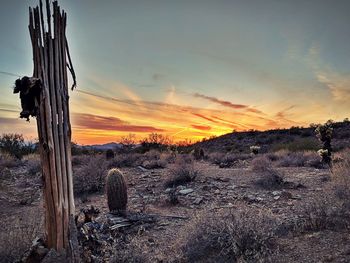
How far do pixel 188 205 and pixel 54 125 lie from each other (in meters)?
6.59

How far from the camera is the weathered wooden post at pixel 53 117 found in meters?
4.10

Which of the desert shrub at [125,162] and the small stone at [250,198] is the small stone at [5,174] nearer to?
the desert shrub at [125,162]

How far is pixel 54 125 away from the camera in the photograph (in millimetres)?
4191

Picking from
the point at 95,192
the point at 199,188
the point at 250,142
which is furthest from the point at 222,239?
the point at 250,142

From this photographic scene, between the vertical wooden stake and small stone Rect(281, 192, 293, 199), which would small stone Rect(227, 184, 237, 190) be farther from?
the vertical wooden stake

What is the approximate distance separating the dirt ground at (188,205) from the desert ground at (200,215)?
0.02 meters

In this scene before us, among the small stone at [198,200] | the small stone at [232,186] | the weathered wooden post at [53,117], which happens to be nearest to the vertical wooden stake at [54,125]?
the weathered wooden post at [53,117]

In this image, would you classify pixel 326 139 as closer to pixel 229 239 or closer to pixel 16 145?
pixel 229 239

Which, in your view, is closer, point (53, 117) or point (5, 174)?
point (53, 117)

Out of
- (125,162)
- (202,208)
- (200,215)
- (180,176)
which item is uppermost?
(125,162)

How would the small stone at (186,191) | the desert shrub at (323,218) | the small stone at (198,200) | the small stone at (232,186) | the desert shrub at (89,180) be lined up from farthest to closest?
1. the desert shrub at (89,180)
2. the small stone at (232,186)
3. the small stone at (186,191)
4. the small stone at (198,200)
5. the desert shrub at (323,218)

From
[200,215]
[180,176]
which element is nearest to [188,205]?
[180,176]

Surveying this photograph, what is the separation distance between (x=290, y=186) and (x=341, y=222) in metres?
5.29

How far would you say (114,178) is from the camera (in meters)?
9.59
